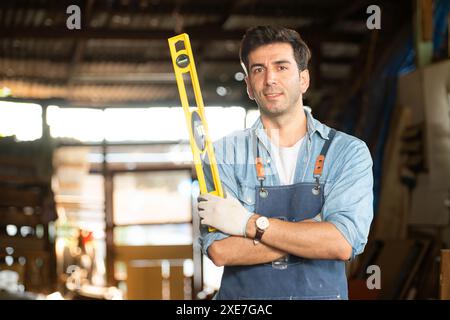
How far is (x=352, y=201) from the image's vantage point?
2.62 metres

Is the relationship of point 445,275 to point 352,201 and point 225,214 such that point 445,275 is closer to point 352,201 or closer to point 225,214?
point 352,201

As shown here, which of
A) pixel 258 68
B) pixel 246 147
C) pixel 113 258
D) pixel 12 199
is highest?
pixel 258 68

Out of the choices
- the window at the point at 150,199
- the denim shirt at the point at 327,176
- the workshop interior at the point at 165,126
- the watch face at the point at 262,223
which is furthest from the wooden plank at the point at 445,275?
the window at the point at 150,199

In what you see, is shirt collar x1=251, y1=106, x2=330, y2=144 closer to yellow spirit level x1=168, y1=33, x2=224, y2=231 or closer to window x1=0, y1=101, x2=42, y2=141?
yellow spirit level x1=168, y1=33, x2=224, y2=231

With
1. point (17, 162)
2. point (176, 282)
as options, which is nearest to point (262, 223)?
point (176, 282)

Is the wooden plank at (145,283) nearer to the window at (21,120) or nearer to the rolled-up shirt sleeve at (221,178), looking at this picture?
the window at (21,120)

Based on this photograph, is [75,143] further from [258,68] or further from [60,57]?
[60,57]

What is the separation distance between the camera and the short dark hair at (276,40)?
272 centimetres

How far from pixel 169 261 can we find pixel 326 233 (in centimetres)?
253

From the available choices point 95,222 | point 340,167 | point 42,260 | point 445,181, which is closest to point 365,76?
point 445,181

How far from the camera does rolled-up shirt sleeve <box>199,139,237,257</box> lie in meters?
2.65

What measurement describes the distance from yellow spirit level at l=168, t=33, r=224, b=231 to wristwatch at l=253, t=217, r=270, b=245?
246 mm

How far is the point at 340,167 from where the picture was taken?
2.64 metres

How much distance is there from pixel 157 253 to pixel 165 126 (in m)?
2.07
